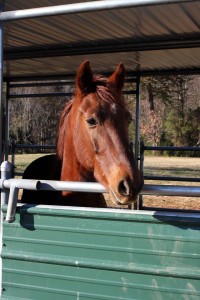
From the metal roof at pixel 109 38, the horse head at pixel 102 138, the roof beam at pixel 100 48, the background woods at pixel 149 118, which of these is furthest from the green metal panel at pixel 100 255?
the background woods at pixel 149 118

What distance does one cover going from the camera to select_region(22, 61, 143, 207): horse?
233cm

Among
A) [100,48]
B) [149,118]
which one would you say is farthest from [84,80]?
[149,118]

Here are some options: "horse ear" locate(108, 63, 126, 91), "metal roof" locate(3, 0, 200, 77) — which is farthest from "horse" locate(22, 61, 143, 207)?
"metal roof" locate(3, 0, 200, 77)

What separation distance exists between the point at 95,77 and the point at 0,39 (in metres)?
0.68

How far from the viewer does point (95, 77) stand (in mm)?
3014

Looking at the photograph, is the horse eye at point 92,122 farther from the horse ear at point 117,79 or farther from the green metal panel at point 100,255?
the green metal panel at point 100,255

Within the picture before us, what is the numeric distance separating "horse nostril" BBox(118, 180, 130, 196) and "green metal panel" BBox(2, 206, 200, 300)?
0.38 feet

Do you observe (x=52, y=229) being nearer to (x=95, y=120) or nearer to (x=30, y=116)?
(x=95, y=120)

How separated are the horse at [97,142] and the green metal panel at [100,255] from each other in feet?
0.60

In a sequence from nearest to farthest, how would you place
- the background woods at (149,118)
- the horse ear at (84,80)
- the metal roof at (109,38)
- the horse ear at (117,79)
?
the horse ear at (84,80)
the horse ear at (117,79)
the metal roof at (109,38)
the background woods at (149,118)

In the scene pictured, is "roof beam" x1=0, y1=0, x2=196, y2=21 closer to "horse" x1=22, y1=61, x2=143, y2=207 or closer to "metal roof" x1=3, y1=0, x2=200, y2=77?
"horse" x1=22, y1=61, x2=143, y2=207

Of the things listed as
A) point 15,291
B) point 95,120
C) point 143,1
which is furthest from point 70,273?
point 143,1

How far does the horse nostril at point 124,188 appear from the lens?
2223 mm

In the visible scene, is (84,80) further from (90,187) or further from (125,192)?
(125,192)
